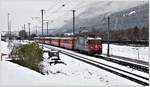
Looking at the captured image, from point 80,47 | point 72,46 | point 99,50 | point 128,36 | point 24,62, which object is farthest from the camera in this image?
point 128,36

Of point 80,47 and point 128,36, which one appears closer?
point 80,47

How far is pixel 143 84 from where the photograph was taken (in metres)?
16.2

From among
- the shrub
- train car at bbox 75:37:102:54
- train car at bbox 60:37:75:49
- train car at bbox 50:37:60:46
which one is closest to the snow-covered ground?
train car at bbox 75:37:102:54

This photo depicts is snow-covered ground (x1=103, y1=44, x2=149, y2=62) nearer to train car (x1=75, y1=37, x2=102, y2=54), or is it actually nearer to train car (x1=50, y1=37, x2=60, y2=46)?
train car (x1=75, y1=37, x2=102, y2=54)

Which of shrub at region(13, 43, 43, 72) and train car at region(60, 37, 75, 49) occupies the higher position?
train car at region(60, 37, 75, 49)

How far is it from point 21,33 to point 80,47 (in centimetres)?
6583

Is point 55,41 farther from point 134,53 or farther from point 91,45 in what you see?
point 91,45

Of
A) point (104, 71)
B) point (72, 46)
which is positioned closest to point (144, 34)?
point (72, 46)

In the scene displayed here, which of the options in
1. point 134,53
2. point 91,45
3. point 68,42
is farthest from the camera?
point 68,42

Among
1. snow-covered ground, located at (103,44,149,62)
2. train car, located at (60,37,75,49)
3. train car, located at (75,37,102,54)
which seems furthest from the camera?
train car, located at (60,37,75,49)

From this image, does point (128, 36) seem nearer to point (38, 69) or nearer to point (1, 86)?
point (38, 69)

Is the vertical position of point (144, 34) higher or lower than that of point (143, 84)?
higher

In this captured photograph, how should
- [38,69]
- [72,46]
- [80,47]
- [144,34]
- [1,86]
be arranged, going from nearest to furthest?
[1,86] → [38,69] → [80,47] → [72,46] → [144,34]

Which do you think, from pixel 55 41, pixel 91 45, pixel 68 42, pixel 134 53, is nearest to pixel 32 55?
pixel 91 45
